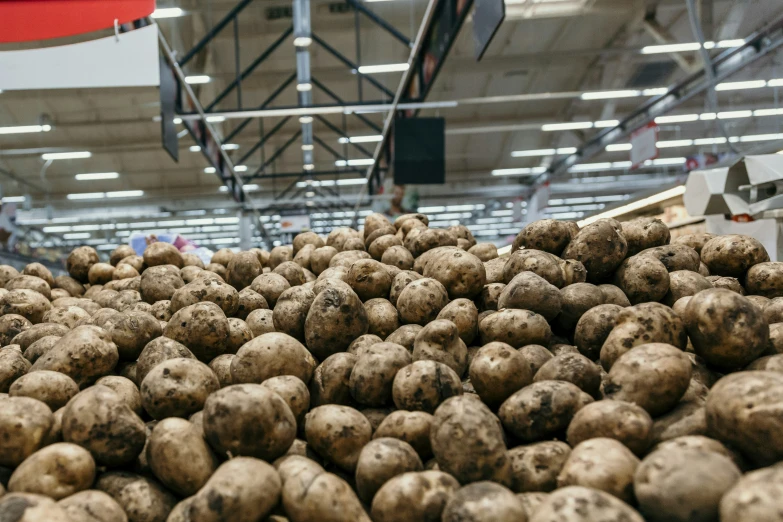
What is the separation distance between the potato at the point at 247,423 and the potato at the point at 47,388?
70 centimetres

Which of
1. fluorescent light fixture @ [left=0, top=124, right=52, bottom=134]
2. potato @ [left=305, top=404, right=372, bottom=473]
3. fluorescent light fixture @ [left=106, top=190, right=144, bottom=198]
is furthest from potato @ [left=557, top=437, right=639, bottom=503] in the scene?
fluorescent light fixture @ [left=106, top=190, right=144, bottom=198]

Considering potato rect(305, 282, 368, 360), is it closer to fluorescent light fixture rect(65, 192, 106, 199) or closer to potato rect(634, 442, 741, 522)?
potato rect(634, 442, 741, 522)

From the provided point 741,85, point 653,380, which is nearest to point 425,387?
point 653,380

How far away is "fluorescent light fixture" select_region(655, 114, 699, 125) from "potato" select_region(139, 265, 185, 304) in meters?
14.3

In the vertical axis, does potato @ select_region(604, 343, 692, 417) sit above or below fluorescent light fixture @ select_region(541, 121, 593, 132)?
below

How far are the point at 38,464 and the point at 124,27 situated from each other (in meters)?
4.89

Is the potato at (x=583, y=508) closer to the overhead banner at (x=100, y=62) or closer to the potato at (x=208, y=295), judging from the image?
the potato at (x=208, y=295)

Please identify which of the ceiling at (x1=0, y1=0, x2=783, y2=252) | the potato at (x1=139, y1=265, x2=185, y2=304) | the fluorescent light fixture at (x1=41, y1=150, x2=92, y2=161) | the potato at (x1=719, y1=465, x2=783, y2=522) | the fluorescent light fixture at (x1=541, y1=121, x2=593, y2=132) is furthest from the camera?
the fluorescent light fixture at (x1=541, y1=121, x2=593, y2=132)

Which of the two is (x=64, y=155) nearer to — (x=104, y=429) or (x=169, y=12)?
(x=169, y=12)

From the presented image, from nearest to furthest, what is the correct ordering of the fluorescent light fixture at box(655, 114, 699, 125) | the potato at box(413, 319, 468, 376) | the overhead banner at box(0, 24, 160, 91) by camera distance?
the potato at box(413, 319, 468, 376) → the overhead banner at box(0, 24, 160, 91) → the fluorescent light fixture at box(655, 114, 699, 125)

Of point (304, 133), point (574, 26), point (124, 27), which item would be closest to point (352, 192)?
point (304, 133)

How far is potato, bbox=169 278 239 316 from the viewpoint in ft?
9.51

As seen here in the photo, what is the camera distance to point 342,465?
2.07 meters

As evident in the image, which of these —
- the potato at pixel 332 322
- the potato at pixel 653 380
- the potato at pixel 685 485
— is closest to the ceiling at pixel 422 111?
the potato at pixel 653 380
